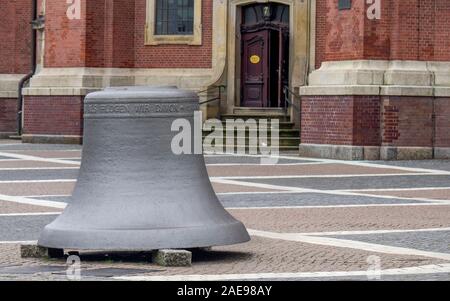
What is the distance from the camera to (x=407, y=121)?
90.6ft

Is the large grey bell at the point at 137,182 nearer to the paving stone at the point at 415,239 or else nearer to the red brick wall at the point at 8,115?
the paving stone at the point at 415,239

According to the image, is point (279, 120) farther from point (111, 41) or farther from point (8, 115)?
point (8, 115)

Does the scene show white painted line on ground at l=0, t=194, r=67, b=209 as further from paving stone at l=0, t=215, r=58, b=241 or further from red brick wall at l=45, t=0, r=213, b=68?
red brick wall at l=45, t=0, r=213, b=68

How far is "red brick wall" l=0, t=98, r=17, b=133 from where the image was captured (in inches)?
1560

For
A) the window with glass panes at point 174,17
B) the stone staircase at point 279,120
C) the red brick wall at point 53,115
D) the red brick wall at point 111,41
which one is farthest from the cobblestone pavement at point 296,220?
the window with glass panes at point 174,17

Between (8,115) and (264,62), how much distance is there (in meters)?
9.12

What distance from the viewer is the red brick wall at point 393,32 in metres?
27.6

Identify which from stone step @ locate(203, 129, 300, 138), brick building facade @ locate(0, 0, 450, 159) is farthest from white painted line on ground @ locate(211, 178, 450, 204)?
stone step @ locate(203, 129, 300, 138)

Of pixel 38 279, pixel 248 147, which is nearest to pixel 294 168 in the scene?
pixel 248 147

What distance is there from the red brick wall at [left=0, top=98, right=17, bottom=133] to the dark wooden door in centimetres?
832

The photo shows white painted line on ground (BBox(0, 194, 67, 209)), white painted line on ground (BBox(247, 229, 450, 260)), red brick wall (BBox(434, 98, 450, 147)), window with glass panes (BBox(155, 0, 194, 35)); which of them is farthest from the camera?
window with glass panes (BBox(155, 0, 194, 35))

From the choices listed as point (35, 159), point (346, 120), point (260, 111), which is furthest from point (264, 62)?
point (35, 159)
